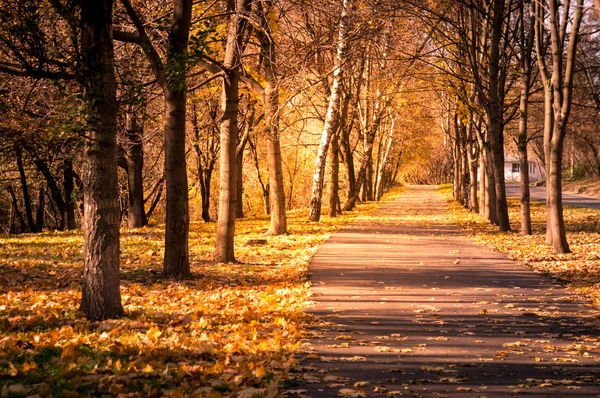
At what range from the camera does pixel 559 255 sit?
17047mm

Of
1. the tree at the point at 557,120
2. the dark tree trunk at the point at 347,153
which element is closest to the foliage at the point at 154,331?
the tree at the point at 557,120

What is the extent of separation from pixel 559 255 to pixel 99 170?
11715 mm

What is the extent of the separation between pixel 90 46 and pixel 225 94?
743 cm

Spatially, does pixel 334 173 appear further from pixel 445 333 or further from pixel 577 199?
pixel 445 333

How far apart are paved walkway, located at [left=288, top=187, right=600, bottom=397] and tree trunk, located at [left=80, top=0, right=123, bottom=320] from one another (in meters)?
2.51

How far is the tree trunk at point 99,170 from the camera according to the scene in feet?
28.3

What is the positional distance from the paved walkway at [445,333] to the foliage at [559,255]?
473 millimetres

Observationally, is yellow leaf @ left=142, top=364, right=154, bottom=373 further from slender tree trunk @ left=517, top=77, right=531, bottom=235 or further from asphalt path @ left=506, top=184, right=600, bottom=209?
asphalt path @ left=506, top=184, right=600, bottom=209

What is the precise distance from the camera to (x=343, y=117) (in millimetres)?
34094

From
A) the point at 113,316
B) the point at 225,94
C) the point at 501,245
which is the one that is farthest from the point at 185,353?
the point at 501,245

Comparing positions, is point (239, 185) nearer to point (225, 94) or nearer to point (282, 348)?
point (225, 94)

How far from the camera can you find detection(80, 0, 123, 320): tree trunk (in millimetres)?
8633

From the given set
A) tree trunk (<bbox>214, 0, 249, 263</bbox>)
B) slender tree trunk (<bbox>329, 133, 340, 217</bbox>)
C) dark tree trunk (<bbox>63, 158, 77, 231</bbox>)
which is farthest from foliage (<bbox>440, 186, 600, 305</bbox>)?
dark tree trunk (<bbox>63, 158, 77, 231</bbox>)

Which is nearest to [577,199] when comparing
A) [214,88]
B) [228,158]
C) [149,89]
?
[214,88]
